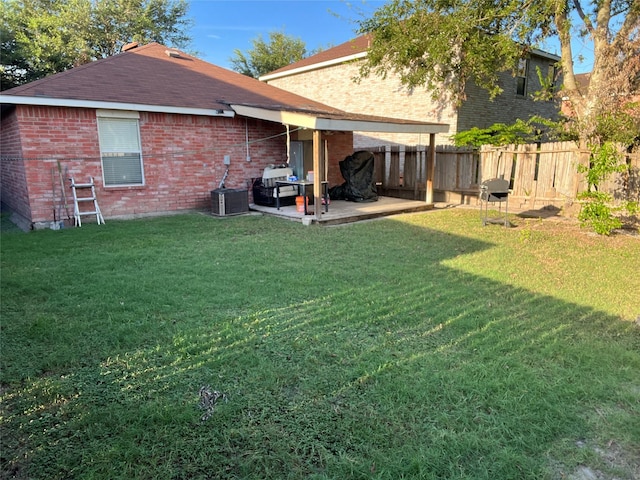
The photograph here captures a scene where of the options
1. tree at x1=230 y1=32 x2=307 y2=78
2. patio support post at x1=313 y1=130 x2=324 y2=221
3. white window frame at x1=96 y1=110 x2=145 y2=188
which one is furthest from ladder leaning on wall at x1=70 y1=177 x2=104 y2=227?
tree at x1=230 y1=32 x2=307 y2=78

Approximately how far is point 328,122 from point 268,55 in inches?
964

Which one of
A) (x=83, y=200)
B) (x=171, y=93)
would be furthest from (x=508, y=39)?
(x=83, y=200)

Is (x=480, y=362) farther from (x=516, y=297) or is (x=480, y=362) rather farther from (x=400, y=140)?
(x=400, y=140)

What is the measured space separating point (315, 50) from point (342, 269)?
31125mm

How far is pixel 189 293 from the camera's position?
449cm

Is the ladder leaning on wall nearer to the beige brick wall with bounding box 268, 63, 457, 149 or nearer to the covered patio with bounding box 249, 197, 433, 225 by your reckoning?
the covered patio with bounding box 249, 197, 433, 225

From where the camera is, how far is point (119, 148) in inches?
368

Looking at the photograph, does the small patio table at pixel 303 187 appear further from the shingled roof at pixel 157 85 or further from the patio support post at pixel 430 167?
the patio support post at pixel 430 167

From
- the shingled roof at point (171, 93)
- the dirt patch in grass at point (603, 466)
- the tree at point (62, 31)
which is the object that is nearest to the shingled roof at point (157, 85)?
the shingled roof at point (171, 93)

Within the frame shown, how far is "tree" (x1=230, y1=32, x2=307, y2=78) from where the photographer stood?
2978 cm

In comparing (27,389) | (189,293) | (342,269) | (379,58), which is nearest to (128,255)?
(189,293)

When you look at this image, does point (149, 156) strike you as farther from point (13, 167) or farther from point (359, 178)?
point (359, 178)

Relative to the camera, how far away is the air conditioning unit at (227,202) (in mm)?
9836

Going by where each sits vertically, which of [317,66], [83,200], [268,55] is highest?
[268,55]
